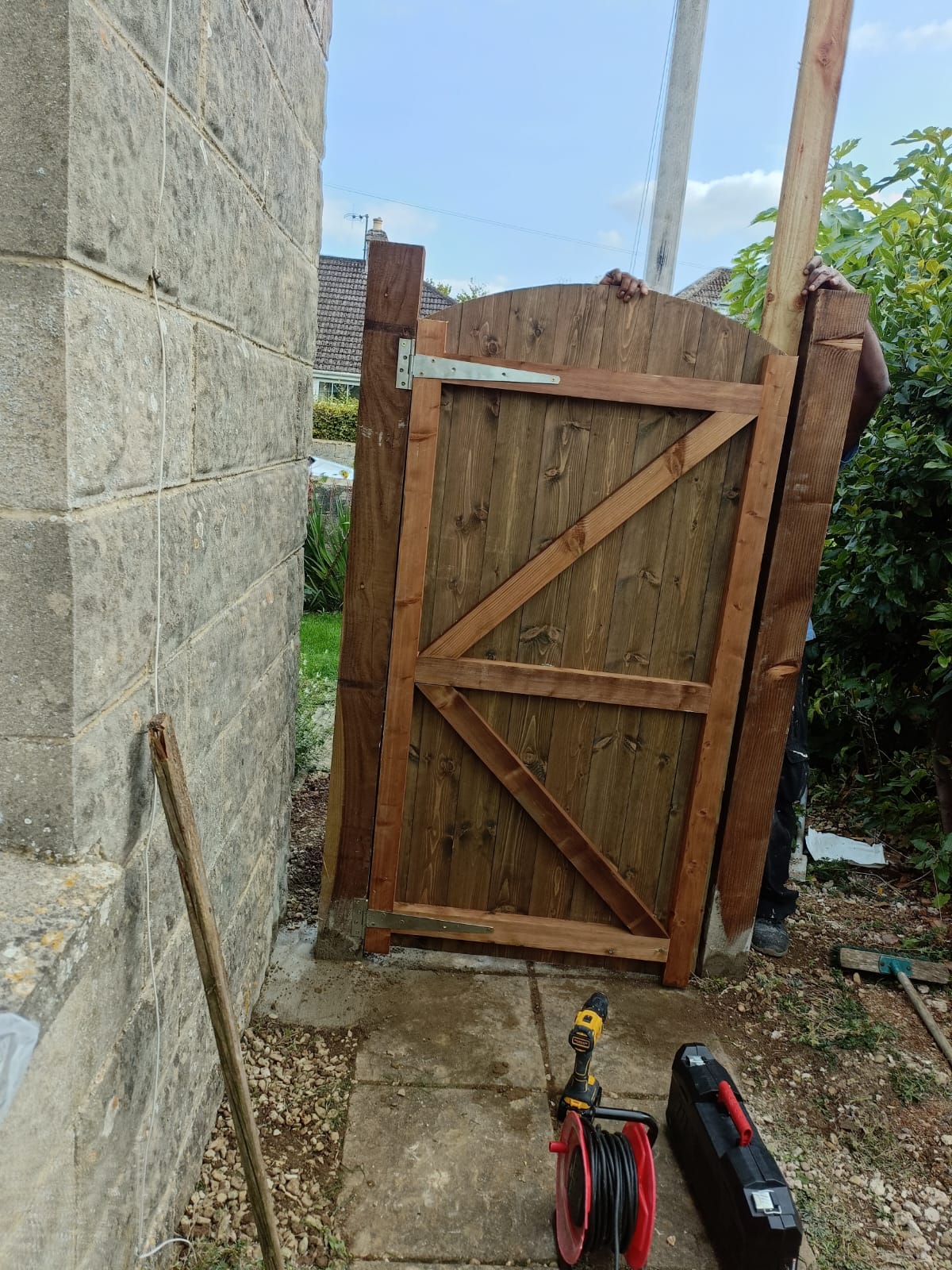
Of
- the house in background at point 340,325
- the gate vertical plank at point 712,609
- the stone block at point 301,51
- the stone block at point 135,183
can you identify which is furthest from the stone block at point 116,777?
the house in background at point 340,325

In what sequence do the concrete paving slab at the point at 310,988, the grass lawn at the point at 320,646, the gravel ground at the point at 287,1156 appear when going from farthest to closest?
the grass lawn at the point at 320,646, the concrete paving slab at the point at 310,988, the gravel ground at the point at 287,1156

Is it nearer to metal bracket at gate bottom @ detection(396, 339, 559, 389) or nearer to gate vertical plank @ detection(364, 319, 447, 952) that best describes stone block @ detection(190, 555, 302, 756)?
gate vertical plank @ detection(364, 319, 447, 952)

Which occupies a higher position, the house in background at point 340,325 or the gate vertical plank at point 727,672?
the house in background at point 340,325

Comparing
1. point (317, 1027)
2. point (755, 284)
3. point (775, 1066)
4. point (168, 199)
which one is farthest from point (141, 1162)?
point (755, 284)

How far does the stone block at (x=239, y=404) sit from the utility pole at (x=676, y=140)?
2.85 meters

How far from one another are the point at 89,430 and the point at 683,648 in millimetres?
2181

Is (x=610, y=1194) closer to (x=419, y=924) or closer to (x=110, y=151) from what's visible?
(x=419, y=924)

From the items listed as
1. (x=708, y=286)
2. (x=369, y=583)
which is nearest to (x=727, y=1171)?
(x=369, y=583)

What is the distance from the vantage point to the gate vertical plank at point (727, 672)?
2.77 meters

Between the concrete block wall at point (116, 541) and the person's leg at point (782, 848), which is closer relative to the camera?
the concrete block wall at point (116, 541)

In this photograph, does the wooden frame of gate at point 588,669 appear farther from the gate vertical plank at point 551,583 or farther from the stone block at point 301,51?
the stone block at point 301,51

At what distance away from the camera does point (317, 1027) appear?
275 cm

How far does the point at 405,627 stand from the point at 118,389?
64.7 inches

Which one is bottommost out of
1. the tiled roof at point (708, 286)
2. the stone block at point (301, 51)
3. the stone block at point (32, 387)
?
the stone block at point (32, 387)
